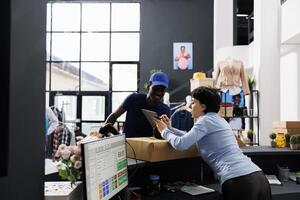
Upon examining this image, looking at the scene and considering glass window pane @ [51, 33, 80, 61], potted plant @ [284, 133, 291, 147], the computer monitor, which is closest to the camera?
the computer monitor

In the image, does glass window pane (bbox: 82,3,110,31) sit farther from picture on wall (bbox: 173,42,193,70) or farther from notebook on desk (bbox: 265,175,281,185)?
notebook on desk (bbox: 265,175,281,185)

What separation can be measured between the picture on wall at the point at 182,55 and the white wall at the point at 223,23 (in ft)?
6.77

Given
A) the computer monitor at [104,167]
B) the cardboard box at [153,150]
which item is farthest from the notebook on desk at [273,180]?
the computer monitor at [104,167]

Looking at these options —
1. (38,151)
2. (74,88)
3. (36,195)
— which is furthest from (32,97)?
(74,88)

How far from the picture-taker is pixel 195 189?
2.41 metres

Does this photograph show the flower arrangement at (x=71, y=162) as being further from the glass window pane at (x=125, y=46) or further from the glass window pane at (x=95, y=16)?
the glass window pane at (x=95, y=16)

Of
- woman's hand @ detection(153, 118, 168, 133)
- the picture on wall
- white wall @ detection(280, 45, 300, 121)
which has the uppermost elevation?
the picture on wall

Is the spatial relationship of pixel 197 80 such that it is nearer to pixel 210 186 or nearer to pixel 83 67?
pixel 210 186

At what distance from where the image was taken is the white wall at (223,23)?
6812 mm

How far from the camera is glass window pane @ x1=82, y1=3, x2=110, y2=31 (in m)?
9.27

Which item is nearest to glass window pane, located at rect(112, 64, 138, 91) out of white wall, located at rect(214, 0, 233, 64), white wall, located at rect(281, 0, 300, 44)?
white wall, located at rect(214, 0, 233, 64)

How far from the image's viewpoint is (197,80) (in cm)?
600

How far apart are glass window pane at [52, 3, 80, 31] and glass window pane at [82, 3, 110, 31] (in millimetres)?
196

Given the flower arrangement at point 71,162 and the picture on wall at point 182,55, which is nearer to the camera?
the flower arrangement at point 71,162
